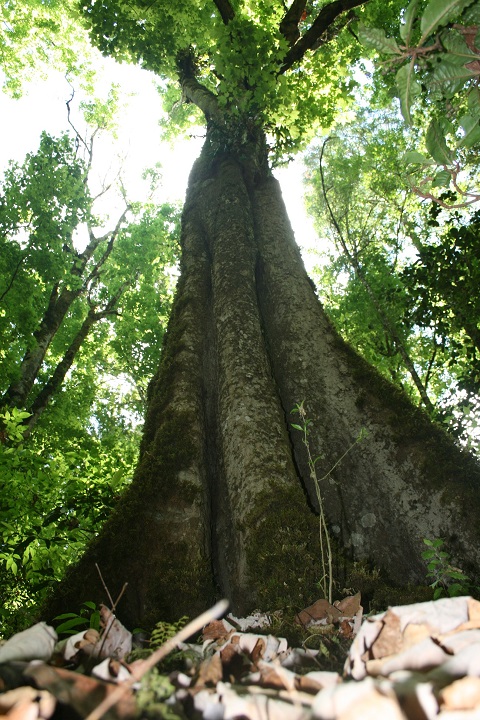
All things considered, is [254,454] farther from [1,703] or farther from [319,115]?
[319,115]

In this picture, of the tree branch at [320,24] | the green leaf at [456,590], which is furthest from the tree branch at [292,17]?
the green leaf at [456,590]

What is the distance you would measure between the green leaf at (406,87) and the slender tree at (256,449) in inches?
78.1

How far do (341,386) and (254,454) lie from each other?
3.51 feet

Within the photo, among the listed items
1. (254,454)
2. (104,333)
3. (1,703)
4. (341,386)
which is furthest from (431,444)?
(104,333)

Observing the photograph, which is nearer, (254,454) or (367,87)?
(254,454)

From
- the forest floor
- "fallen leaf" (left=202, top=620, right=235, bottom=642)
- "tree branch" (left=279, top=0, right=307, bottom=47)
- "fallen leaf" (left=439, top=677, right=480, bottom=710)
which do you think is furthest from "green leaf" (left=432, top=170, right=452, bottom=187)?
"tree branch" (left=279, top=0, right=307, bottom=47)

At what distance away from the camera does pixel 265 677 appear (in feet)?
3.36

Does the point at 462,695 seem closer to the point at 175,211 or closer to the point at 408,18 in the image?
the point at 408,18

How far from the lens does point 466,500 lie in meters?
2.41

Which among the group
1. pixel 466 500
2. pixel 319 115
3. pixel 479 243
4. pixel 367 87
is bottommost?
pixel 466 500

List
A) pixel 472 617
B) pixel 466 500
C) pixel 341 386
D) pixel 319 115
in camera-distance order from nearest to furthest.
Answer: pixel 472 617 < pixel 466 500 < pixel 341 386 < pixel 319 115

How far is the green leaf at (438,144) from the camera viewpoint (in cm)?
165

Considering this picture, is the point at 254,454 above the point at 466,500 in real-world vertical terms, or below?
above

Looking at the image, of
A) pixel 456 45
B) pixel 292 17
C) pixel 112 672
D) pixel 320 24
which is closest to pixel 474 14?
pixel 456 45
